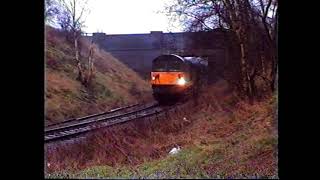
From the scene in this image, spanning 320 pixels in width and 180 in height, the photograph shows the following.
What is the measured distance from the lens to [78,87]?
27.4 meters

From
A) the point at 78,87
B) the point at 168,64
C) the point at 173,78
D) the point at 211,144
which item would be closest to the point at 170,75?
the point at 173,78

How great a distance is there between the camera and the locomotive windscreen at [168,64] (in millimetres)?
26062

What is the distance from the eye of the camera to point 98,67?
36281 mm

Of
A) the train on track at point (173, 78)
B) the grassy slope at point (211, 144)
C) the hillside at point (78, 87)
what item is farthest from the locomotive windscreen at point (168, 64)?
the grassy slope at point (211, 144)

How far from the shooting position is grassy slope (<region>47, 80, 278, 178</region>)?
8560mm

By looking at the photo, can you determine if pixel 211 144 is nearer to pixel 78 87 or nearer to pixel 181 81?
pixel 181 81

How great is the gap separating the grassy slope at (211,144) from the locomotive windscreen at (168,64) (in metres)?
5.11

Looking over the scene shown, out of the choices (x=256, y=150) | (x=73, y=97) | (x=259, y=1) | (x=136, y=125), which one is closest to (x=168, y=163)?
(x=256, y=150)

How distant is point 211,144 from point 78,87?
54.4 ft

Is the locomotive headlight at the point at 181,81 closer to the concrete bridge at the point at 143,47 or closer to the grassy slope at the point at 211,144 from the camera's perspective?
the concrete bridge at the point at 143,47

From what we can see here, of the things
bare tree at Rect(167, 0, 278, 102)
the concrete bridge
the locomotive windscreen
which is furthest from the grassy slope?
the concrete bridge

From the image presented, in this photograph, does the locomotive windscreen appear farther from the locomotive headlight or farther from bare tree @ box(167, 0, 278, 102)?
bare tree @ box(167, 0, 278, 102)
